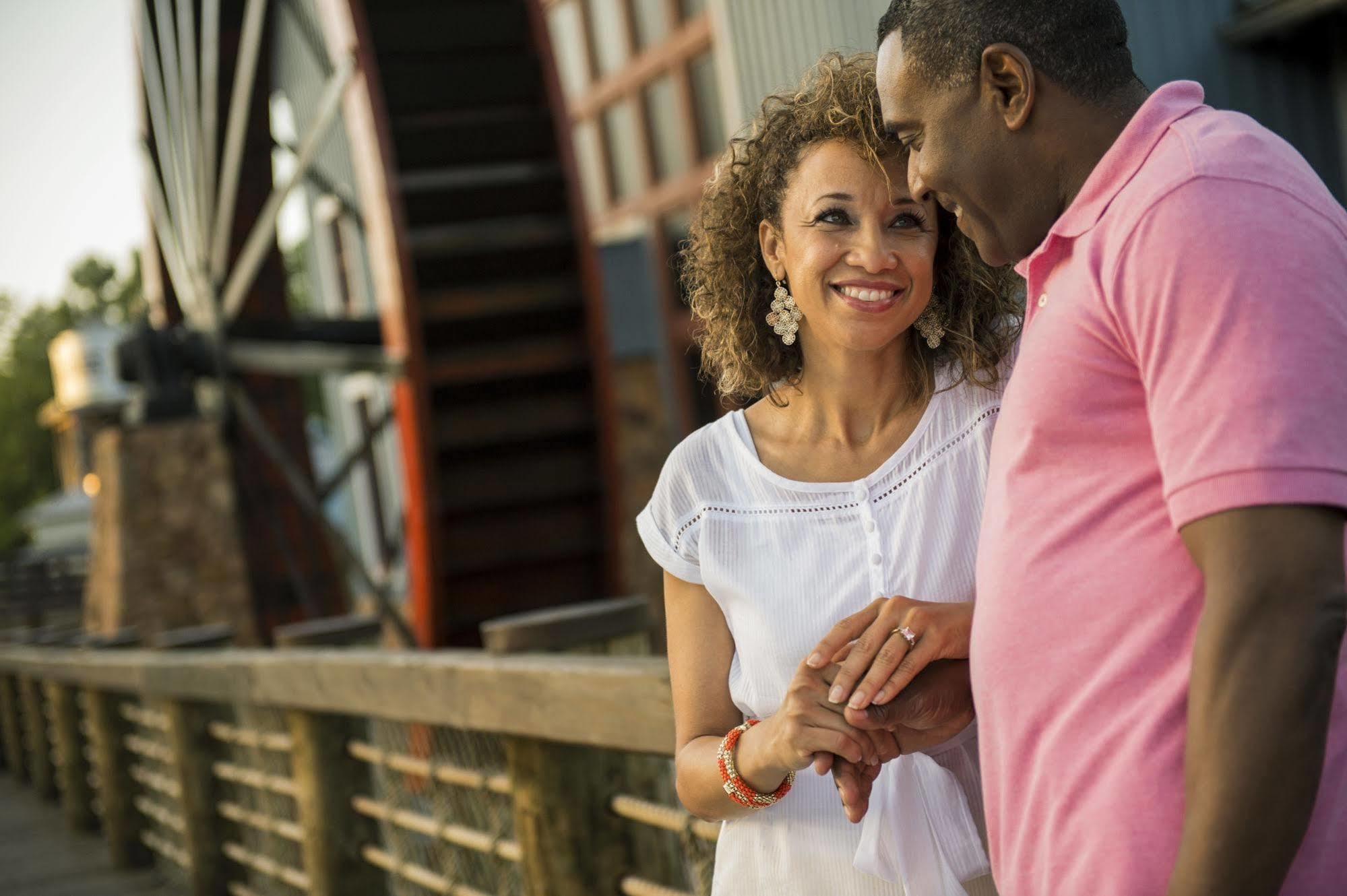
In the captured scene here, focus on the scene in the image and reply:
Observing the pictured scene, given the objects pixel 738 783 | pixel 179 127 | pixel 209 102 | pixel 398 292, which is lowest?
pixel 738 783

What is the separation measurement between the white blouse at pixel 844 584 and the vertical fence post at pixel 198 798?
12.0ft

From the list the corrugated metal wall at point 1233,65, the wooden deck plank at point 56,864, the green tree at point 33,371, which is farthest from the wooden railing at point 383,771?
the green tree at point 33,371

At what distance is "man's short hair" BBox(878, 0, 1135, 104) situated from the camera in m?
1.08

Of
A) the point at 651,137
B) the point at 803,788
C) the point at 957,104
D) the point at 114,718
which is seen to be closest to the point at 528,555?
the point at 114,718

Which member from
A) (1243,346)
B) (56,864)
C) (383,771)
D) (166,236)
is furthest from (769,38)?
(1243,346)

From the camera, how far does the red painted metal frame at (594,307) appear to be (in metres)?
6.57

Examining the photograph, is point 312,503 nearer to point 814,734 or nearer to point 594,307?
point 594,307

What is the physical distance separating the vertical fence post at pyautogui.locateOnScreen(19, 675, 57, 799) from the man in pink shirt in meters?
7.76

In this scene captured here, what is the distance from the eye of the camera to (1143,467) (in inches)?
39.1

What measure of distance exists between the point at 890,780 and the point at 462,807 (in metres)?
1.84

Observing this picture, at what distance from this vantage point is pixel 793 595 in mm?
1525

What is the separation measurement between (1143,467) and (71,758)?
22.4 feet

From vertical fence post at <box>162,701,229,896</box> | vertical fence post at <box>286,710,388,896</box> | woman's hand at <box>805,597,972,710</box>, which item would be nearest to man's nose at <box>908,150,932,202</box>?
woman's hand at <box>805,597,972,710</box>

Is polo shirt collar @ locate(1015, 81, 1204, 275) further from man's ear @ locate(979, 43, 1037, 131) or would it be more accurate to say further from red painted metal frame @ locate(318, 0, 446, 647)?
red painted metal frame @ locate(318, 0, 446, 647)
